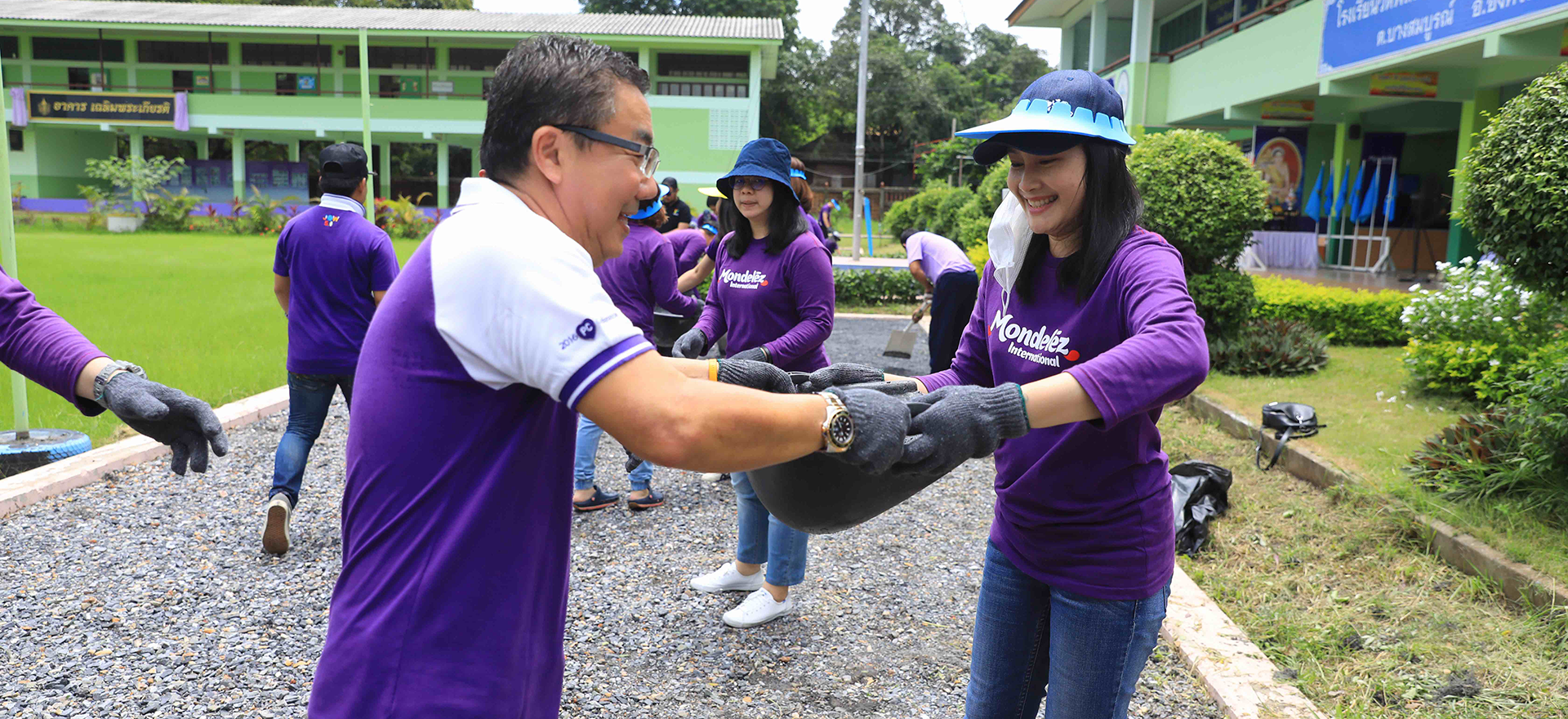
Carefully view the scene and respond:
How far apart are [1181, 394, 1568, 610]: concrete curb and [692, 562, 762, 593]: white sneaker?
3.03 m

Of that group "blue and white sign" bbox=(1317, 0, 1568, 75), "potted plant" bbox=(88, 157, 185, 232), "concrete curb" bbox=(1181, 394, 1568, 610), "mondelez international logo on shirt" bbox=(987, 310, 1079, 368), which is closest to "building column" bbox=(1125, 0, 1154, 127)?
"blue and white sign" bbox=(1317, 0, 1568, 75)

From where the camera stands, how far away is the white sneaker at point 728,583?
4.43 metres

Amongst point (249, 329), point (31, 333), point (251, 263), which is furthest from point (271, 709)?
point (251, 263)

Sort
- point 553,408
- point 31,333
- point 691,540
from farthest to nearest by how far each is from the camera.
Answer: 1. point 691,540
2. point 31,333
3. point 553,408

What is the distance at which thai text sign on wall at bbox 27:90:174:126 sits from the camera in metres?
34.1

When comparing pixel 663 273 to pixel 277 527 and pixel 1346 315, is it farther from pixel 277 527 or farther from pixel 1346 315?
pixel 1346 315

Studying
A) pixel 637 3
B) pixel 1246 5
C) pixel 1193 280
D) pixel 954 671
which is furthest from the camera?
pixel 637 3

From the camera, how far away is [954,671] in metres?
3.68

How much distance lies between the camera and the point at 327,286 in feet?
16.0

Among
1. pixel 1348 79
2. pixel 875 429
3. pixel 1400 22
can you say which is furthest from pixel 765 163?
pixel 1348 79

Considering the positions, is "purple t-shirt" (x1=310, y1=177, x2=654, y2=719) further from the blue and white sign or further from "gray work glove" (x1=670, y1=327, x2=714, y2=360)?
the blue and white sign

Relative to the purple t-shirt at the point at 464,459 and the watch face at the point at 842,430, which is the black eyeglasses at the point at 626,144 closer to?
the purple t-shirt at the point at 464,459

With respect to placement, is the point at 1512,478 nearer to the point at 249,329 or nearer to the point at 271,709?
the point at 271,709

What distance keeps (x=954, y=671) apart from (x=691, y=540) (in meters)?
1.90
